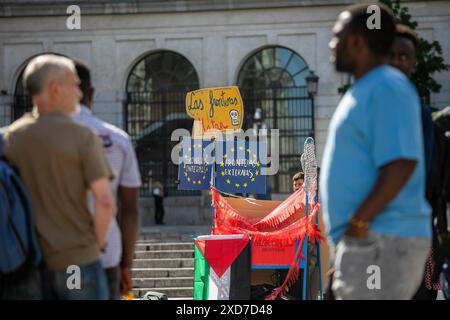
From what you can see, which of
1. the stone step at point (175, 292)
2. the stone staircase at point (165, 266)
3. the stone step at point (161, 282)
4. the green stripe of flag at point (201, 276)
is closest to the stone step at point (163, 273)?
the stone staircase at point (165, 266)

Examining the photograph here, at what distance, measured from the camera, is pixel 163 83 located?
1076 inches

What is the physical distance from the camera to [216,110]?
13.3 meters

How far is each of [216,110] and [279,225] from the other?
276 centimetres

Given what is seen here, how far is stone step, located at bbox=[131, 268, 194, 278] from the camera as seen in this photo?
655 inches

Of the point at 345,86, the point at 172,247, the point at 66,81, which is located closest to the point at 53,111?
the point at 66,81

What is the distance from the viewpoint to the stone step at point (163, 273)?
54.5ft

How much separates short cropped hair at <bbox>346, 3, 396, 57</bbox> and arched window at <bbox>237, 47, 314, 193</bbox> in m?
21.5

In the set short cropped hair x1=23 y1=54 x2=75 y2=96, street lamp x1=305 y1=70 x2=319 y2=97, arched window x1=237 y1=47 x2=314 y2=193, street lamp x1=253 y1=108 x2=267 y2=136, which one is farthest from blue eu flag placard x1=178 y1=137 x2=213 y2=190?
street lamp x1=253 y1=108 x2=267 y2=136

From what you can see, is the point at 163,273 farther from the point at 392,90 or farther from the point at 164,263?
the point at 392,90

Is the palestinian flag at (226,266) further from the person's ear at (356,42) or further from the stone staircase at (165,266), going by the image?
the person's ear at (356,42)

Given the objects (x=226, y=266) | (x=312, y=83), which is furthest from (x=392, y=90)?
(x=312, y=83)
